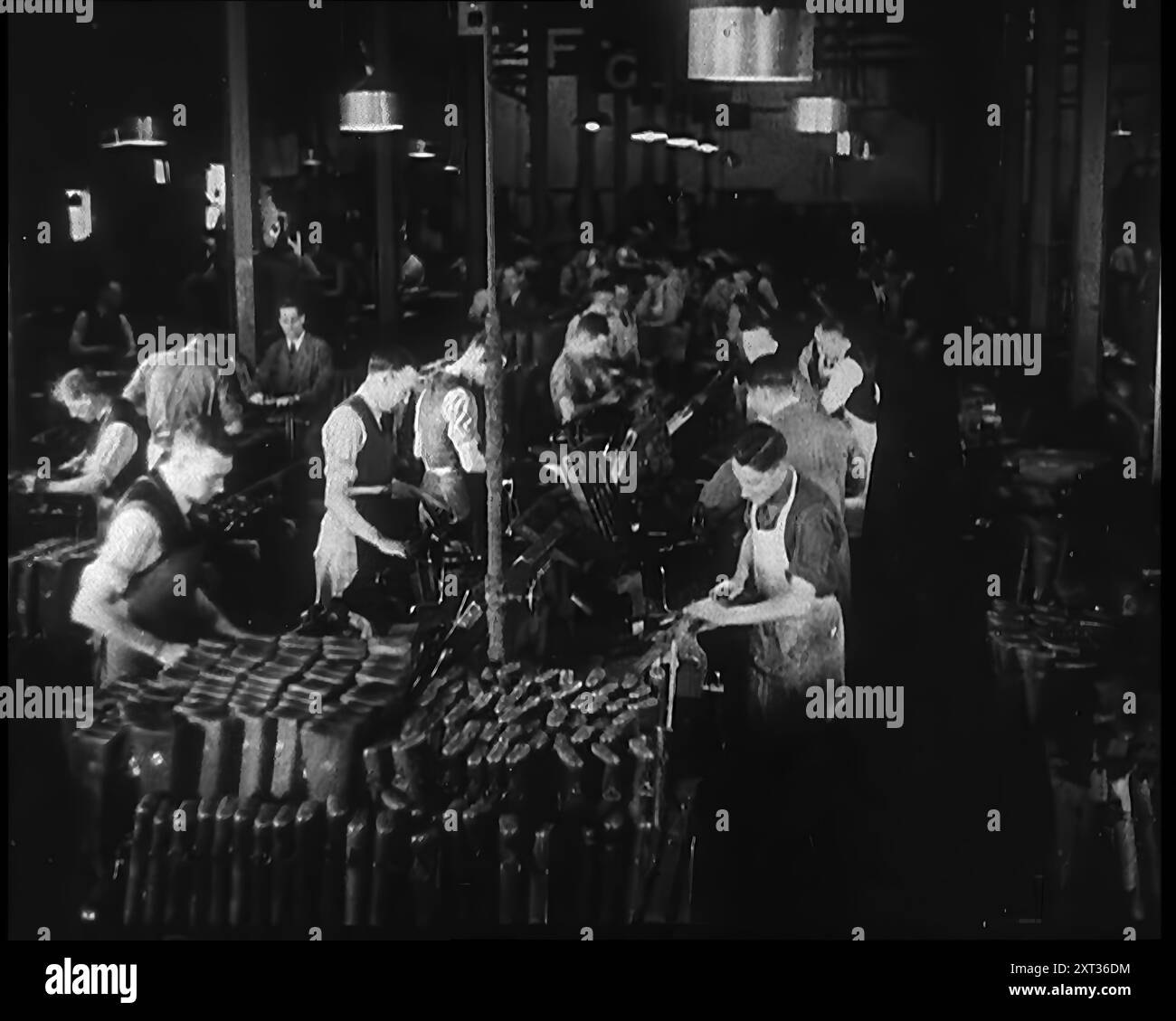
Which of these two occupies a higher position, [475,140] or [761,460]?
[475,140]

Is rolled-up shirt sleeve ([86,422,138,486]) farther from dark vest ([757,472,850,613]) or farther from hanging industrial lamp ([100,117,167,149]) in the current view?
dark vest ([757,472,850,613])

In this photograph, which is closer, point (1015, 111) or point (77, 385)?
point (1015, 111)

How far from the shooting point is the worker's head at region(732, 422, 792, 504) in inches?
136

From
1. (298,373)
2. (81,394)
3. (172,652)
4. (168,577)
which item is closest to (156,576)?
(168,577)

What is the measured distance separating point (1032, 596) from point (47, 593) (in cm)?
174

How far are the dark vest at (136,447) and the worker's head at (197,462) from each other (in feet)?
0.15

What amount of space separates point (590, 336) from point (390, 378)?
36 cm

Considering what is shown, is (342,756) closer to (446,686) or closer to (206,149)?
(446,686)

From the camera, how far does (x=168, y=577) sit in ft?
11.6

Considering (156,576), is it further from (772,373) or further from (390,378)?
(772,373)

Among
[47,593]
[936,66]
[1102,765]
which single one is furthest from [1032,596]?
[47,593]

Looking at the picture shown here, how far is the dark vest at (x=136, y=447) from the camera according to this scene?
3.51 metres

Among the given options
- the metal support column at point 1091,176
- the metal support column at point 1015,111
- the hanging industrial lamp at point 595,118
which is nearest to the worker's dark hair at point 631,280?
the hanging industrial lamp at point 595,118
